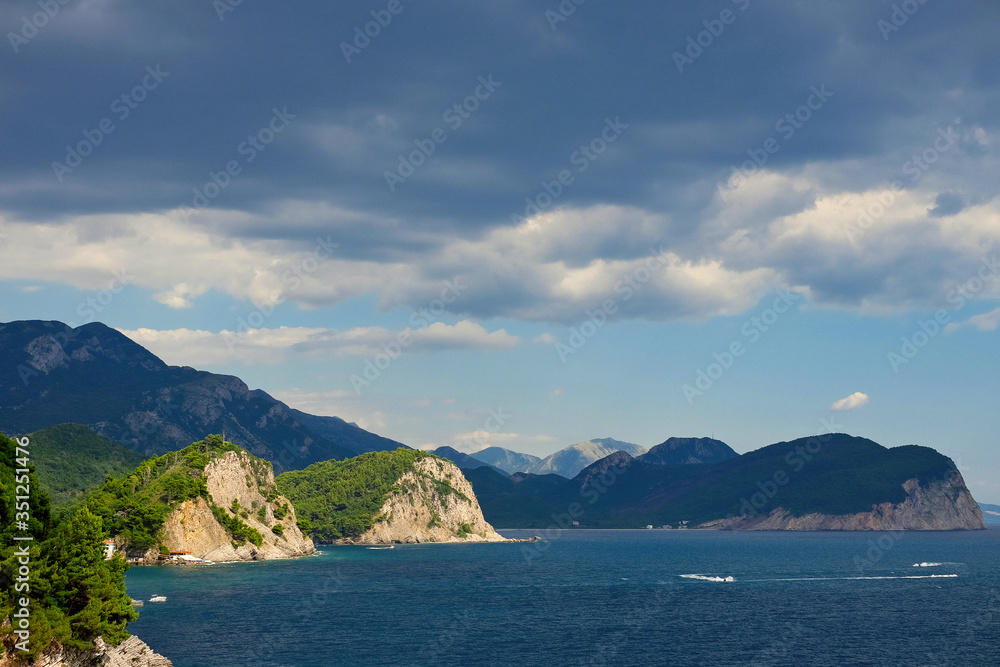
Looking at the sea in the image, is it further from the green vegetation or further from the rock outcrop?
the green vegetation

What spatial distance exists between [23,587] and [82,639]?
9894 mm

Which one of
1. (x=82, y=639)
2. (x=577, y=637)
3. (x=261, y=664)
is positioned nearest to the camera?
(x=82, y=639)

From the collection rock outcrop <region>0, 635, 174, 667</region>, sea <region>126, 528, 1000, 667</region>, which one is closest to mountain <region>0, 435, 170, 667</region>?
rock outcrop <region>0, 635, 174, 667</region>

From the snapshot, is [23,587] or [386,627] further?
[386,627]

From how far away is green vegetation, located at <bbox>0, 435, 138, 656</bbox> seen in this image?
3125 inches

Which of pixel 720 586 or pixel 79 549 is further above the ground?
pixel 79 549

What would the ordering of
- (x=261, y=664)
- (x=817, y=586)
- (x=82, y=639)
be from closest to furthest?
(x=82, y=639)
(x=261, y=664)
(x=817, y=586)

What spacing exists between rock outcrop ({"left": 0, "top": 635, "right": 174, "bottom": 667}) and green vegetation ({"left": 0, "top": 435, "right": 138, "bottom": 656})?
2.77 feet

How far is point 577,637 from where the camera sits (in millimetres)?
121125

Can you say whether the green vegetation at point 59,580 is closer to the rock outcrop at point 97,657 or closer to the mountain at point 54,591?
the mountain at point 54,591

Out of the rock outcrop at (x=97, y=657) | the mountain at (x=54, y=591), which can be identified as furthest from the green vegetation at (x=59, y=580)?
the rock outcrop at (x=97, y=657)

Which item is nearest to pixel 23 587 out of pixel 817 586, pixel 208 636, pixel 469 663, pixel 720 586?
pixel 208 636

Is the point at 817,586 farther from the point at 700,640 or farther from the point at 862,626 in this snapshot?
the point at 700,640

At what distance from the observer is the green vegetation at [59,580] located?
7938 centimetres
